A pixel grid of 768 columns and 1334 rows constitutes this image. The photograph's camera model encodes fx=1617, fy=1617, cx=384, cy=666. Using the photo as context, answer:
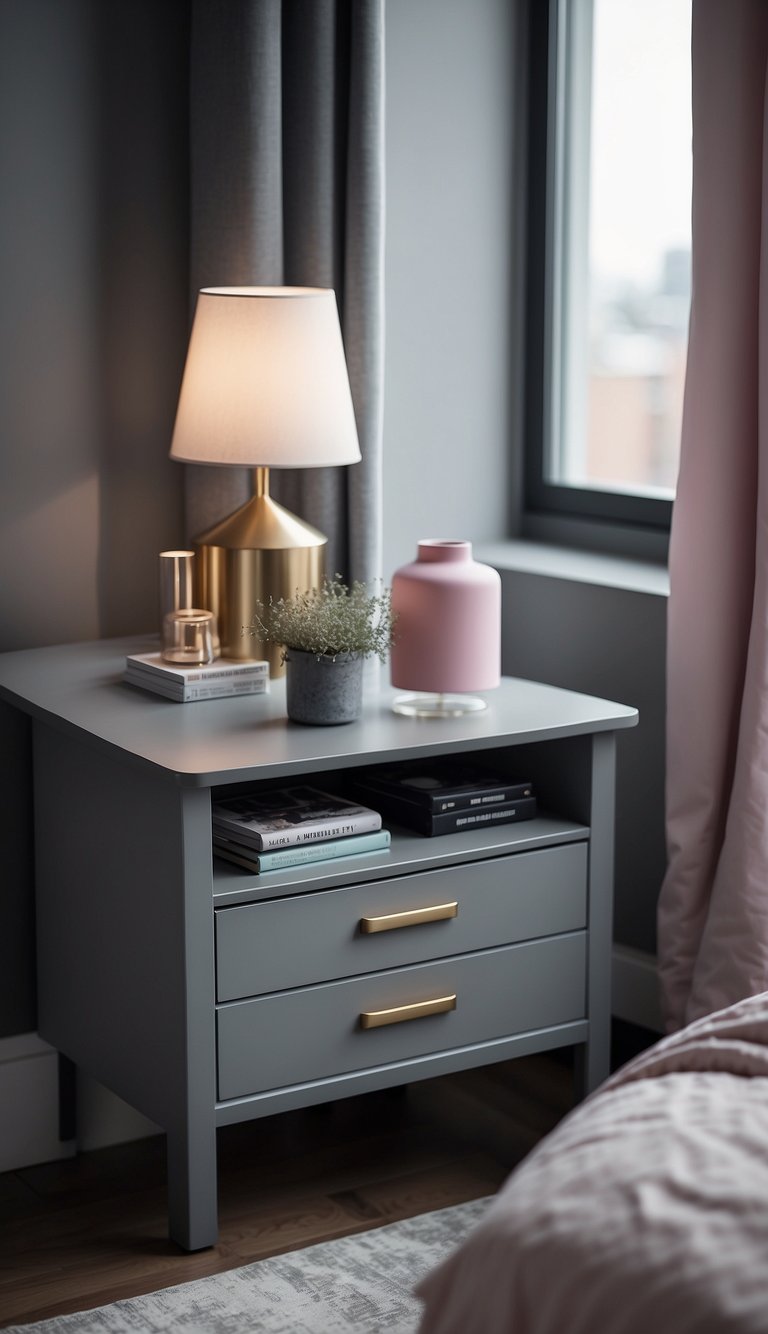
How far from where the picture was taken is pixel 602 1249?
3.51 feet

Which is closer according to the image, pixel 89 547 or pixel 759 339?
pixel 759 339

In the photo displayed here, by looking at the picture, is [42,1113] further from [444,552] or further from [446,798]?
[444,552]

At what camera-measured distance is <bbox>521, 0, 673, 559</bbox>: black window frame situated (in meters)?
2.73

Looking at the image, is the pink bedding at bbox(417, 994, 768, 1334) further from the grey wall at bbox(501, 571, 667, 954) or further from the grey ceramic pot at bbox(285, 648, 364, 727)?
the grey wall at bbox(501, 571, 667, 954)

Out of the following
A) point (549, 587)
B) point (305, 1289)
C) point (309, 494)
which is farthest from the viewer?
point (549, 587)

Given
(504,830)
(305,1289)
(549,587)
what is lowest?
(305,1289)

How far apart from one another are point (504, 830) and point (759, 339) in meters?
0.74

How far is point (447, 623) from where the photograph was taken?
7.06 feet

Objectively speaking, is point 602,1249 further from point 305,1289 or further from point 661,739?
point 661,739

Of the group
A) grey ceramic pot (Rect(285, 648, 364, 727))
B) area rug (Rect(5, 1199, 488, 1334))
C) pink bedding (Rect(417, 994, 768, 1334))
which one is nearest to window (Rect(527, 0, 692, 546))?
grey ceramic pot (Rect(285, 648, 364, 727))

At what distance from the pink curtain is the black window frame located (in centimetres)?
41

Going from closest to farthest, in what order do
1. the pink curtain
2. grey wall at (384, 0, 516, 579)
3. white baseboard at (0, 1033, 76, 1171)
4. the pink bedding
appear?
the pink bedding
the pink curtain
white baseboard at (0, 1033, 76, 1171)
grey wall at (384, 0, 516, 579)

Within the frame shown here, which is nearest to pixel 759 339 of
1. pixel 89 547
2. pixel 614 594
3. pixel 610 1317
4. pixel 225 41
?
pixel 614 594

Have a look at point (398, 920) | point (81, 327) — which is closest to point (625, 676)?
point (398, 920)
